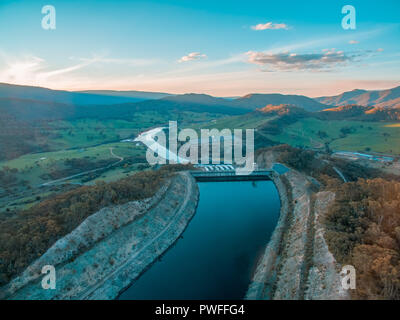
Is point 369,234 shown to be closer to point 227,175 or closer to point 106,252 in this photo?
point 106,252

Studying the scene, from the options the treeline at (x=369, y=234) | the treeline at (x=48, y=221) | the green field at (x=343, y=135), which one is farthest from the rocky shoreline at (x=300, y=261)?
the green field at (x=343, y=135)

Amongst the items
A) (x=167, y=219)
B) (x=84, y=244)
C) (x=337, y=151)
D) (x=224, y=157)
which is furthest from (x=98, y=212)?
(x=337, y=151)

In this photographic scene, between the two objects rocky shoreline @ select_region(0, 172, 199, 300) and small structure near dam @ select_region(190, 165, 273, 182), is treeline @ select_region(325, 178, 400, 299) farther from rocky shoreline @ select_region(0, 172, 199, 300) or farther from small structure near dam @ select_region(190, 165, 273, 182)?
small structure near dam @ select_region(190, 165, 273, 182)

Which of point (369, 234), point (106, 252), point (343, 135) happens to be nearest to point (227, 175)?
point (106, 252)

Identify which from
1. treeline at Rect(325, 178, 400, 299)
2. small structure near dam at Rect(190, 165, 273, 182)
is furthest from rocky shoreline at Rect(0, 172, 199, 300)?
small structure near dam at Rect(190, 165, 273, 182)

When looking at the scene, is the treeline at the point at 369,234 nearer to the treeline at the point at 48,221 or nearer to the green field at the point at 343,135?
the treeline at the point at 48,221

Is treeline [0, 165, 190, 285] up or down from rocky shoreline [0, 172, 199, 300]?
up

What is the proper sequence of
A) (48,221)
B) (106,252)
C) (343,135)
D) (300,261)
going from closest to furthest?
(300,261)
(48,221)
(106,252)
(343,135)
